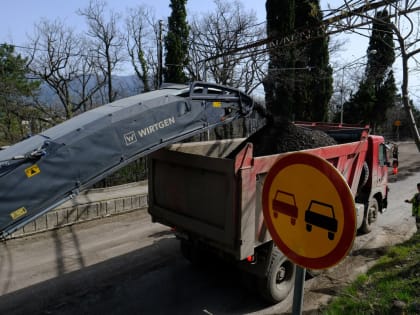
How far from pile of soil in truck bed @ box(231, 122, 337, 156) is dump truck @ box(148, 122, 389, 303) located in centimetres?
42

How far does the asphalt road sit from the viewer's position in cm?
461

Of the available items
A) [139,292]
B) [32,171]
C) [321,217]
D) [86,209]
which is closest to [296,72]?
[86,209]

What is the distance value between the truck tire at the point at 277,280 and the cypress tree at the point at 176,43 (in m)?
16.0

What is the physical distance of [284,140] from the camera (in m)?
5.07

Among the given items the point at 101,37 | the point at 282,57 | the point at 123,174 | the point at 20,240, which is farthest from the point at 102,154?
the point at 101,37

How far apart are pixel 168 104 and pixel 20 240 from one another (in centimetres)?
536

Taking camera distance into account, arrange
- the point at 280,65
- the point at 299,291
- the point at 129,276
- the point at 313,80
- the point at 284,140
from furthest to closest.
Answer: the point at 313,80, the point at 280,65, the point at 129,276, the point at 284,140, the point at 299,291

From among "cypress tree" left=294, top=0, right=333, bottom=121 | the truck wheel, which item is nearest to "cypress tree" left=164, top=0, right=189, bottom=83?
"cypress tree" left=294, top=0, right=333, bottom=121

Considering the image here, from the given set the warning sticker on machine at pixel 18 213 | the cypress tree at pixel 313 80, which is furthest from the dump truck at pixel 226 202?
the cypress tree at pixel 313 80

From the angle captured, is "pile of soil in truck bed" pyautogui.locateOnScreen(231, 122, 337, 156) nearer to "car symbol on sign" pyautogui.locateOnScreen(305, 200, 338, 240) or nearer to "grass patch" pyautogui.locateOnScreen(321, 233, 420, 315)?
"grass patch" pyautogui.locateOnScreen(321, 233, 420, 315)

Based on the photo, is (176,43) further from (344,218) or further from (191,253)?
(344,218)

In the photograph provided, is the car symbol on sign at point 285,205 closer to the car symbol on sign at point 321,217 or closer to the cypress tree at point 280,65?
the car symbol on sign at point 321,217

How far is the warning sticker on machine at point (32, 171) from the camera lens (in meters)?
2.86

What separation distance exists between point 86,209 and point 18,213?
18.4 feet
